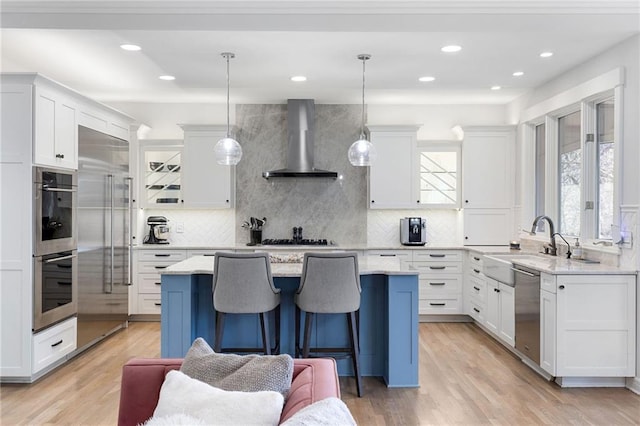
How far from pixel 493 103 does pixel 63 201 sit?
5361mm

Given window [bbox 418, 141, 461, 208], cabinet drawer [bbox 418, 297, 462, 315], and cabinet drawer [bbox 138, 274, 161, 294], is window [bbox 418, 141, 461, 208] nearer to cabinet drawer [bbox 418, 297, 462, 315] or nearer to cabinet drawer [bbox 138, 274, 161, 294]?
cabinet drawer [bbox 418, 297, 462, 315]

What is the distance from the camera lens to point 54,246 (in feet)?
13.3

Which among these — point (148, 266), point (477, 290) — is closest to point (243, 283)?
point (148, 266)

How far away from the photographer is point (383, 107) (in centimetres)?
660

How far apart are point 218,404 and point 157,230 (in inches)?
206

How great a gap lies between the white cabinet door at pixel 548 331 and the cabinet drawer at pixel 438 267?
6.98ft

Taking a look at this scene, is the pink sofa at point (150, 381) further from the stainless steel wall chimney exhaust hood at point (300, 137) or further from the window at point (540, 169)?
the window at point (540, 169)

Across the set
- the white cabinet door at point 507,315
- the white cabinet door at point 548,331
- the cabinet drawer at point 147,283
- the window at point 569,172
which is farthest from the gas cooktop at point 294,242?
the white cabinet door at point 548,331

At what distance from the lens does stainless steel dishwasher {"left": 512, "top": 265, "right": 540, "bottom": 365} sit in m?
4.01

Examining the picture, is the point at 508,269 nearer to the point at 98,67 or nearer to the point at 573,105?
the point at 573,105

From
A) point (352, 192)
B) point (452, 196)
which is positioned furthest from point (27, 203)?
point (452, 196)

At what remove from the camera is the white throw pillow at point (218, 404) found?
146 cm

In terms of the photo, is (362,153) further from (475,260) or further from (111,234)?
(111,234)

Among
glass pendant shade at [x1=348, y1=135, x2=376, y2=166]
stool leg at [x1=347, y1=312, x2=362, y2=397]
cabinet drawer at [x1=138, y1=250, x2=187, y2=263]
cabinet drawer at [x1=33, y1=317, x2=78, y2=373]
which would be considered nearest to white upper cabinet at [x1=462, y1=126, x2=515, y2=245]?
glass pendant shade at [x1=348, y1=135, x2=376, y2=166]
